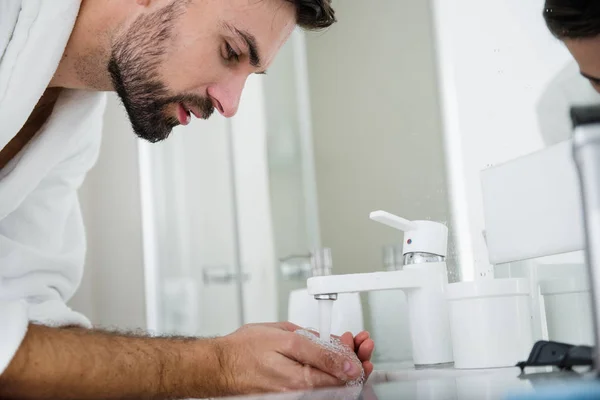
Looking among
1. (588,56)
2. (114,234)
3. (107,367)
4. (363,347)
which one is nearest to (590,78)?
(588,56)

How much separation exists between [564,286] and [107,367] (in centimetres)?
54

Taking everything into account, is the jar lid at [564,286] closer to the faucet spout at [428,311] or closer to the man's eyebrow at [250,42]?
the faucet spout at [428,311]

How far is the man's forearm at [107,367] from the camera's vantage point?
0.66 metres

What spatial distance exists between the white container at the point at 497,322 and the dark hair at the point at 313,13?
1.67 ft

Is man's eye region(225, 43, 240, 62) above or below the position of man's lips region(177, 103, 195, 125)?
above

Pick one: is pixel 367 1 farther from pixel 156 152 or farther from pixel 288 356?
pixel 156 152

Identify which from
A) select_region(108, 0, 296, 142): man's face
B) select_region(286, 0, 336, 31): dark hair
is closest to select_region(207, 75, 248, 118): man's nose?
select_region(108, 0, 296, 142): man's face

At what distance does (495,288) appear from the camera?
78 cm

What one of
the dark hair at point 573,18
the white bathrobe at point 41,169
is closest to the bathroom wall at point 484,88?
the dark hair at point 573,18

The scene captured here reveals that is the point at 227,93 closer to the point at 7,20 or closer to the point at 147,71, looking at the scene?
the point at 147,71

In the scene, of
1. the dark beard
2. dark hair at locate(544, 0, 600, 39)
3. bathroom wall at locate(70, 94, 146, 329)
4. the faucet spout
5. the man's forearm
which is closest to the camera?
the man's forearm

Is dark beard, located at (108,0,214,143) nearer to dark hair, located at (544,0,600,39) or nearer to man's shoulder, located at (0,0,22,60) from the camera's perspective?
man's shoulder, located at (0,0,22,60)

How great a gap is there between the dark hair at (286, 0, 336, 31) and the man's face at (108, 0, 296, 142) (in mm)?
21

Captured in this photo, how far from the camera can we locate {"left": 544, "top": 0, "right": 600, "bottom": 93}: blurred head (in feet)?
2.51
